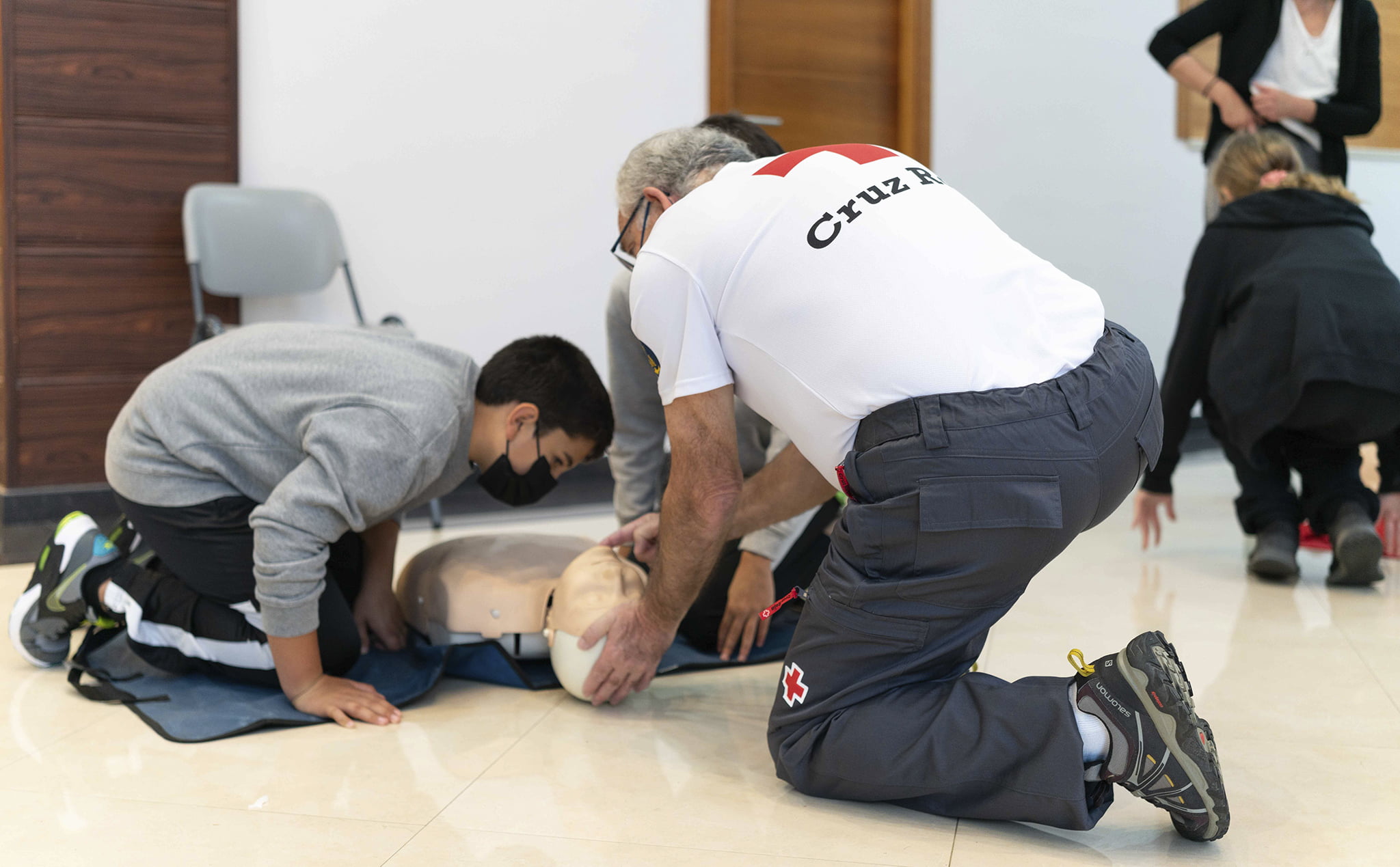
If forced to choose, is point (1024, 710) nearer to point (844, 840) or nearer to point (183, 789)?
point (844, 840)

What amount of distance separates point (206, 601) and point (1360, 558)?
2324 millimetres

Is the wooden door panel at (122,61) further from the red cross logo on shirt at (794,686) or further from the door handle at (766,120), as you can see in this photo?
the red cross logo on shirt at (794,686)

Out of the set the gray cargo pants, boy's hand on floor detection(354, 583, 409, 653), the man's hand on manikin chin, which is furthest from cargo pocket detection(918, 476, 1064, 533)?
boy's hand on floor detection(354, 583, 409, 653)

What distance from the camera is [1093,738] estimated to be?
51.7 inches

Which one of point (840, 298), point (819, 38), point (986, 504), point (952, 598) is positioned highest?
point (819, 38)

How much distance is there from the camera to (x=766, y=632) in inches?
83.7

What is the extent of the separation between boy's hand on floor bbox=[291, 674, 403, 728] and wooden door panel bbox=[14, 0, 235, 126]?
2.32 metres

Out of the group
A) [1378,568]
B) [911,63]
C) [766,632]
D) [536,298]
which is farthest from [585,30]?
[1378,568]

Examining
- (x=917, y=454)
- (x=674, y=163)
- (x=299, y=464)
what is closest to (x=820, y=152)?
(x=674, y=163)

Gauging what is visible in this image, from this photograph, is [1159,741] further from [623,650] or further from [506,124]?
[506,124]

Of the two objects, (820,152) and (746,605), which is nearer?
(820,152)

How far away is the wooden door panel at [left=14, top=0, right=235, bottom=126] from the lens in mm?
3207

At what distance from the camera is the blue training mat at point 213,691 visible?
1687 mm

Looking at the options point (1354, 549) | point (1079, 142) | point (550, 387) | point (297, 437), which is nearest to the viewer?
point (297, 437)
